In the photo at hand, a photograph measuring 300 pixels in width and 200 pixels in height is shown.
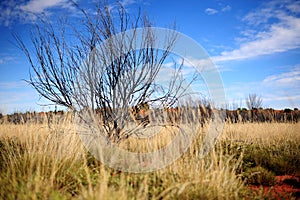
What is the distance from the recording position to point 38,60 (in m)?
5.74

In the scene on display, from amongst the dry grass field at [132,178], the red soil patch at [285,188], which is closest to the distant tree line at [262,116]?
the red soil patch at [285,188]

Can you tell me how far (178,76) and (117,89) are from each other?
4.52ft

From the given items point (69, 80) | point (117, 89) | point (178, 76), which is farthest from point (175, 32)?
point (69, 80)

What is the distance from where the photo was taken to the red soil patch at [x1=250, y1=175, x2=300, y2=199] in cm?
365

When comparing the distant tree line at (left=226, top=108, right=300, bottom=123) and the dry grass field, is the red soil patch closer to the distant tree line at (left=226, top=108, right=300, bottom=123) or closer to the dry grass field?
the dry grass field

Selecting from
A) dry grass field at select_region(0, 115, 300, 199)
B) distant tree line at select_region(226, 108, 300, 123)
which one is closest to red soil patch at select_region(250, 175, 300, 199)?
dry grass field at select_region(0, 115, 300, 199)

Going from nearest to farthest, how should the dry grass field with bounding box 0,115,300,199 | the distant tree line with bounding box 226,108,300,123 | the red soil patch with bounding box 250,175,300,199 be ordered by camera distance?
the dry grass field with bounding box 0,115,300,199
the red soil patch with bounding box 250,175,300,199
the distant tree line with bounding box 226,108,300,123

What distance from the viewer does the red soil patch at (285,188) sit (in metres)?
3.65

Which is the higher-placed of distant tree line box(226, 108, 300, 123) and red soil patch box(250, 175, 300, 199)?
distant tree line box(226, 108, 300, 123)

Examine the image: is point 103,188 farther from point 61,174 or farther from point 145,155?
point 145,155

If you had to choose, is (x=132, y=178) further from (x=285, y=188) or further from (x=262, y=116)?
(x=262, y=116)

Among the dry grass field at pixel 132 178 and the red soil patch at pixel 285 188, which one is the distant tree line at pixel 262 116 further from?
the dry grass field at pixel 132 178

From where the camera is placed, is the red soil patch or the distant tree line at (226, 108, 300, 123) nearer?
the red soil patch

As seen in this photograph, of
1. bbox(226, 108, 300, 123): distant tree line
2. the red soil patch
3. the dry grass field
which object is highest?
bbox(226, 108, 300, 123): distant tree line
